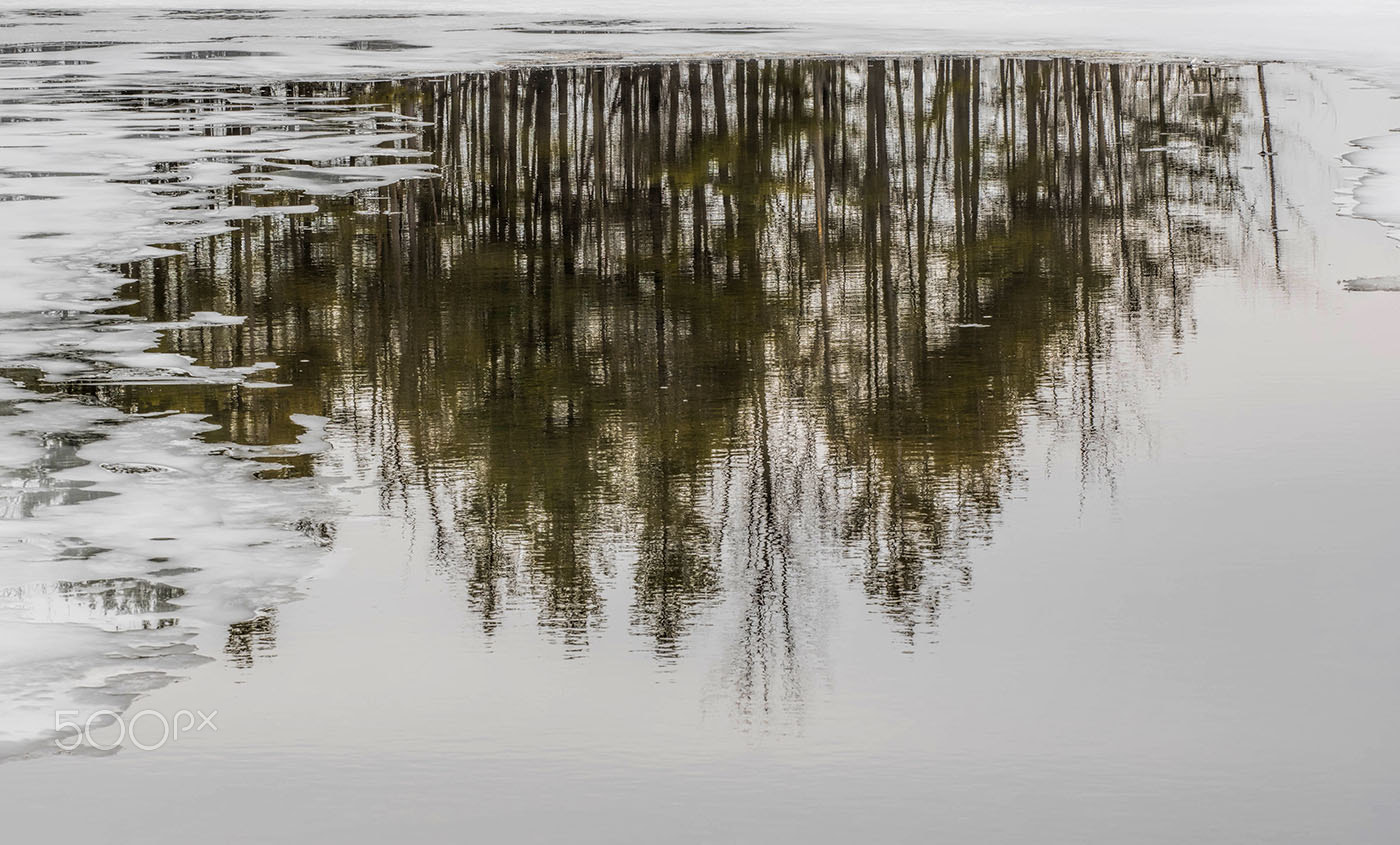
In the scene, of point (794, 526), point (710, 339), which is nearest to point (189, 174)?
point (710, 339)

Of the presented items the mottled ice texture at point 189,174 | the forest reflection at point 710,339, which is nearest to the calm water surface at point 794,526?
the forest reflection at point 710,339

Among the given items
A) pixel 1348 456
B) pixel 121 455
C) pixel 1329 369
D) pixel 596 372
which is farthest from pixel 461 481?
pixel 1329 369

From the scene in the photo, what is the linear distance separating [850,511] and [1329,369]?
388 cm

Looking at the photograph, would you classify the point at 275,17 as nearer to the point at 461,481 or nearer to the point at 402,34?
the point at 402,34

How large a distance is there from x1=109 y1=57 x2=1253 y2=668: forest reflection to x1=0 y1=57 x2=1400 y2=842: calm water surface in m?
0.04

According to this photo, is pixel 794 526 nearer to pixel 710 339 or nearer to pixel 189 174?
pixel 710 339

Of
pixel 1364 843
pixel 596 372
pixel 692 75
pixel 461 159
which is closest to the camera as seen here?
pixel 1364 843

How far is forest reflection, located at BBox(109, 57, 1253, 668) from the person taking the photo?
710cm

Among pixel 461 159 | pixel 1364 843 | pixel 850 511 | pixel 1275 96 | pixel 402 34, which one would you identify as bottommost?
pixel 1364 843

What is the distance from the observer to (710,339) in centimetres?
1088

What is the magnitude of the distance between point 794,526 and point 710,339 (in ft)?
12.0

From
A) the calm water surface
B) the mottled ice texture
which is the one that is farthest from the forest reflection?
the mottled ice texture

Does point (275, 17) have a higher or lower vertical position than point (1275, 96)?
higher

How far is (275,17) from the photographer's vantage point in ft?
151
